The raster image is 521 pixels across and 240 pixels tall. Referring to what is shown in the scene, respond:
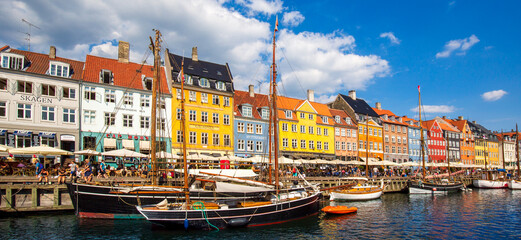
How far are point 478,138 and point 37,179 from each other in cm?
11274

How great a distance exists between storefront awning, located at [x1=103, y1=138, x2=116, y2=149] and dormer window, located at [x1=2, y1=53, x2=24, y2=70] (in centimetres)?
1136

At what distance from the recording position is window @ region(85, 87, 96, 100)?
45.0 meters

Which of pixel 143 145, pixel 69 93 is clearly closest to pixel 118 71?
pixel 69 93

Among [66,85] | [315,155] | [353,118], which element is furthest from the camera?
[353,118]

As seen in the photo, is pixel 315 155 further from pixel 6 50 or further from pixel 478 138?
pixel 478 138

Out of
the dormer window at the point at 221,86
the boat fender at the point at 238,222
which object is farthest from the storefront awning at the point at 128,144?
the boat fender at the point at 238,222

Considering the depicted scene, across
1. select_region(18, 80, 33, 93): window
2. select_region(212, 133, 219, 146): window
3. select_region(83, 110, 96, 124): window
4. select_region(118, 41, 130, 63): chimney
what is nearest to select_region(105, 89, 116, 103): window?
select_region(83, 110, 96, 124): window

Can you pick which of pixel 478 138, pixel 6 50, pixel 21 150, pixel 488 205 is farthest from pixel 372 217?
pixel 478 138

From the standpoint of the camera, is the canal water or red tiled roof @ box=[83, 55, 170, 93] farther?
red tiled roof @ box=[83, 55, 170, 93]

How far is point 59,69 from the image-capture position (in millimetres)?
43656

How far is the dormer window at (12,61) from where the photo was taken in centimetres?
4028

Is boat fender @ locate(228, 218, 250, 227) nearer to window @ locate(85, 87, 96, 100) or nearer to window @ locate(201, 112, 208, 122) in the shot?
window @ locate(85, 87, 96, 100)

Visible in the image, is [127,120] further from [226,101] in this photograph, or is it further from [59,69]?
[226,101]

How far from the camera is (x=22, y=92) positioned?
41031 millimetres
